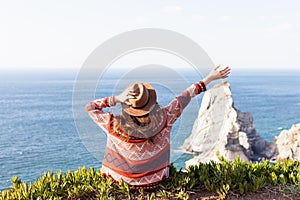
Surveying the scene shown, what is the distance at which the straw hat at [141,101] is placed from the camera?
14.4 ft

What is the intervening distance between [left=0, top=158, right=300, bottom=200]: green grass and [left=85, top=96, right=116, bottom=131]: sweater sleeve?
84cm

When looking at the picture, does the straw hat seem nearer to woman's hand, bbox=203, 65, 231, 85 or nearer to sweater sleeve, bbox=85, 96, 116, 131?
sweater sleeve, bbox=85, 96, 116, 131

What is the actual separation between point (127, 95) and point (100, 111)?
0.51 m

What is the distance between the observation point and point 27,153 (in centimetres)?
5603

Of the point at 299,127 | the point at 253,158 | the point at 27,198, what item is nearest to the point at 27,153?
the point at 253,158

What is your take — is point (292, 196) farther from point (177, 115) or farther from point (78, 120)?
point (78, 120)

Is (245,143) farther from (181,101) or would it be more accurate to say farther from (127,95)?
(127,95)

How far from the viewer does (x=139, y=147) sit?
15.3 ft

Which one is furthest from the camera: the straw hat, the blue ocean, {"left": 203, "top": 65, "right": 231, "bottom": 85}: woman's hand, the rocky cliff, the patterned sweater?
the rocky cliff

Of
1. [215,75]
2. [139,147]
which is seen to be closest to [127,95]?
[139,147]

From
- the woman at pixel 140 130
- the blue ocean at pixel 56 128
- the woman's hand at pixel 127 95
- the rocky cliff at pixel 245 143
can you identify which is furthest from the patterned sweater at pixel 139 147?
the rocky cliff at pixel 245 143

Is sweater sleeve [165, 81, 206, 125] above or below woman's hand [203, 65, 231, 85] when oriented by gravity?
below

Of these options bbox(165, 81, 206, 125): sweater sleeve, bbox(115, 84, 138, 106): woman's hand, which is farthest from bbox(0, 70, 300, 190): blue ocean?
bbox(115, 84, 138, 106): woman's hand

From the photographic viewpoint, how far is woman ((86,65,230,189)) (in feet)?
14.7
